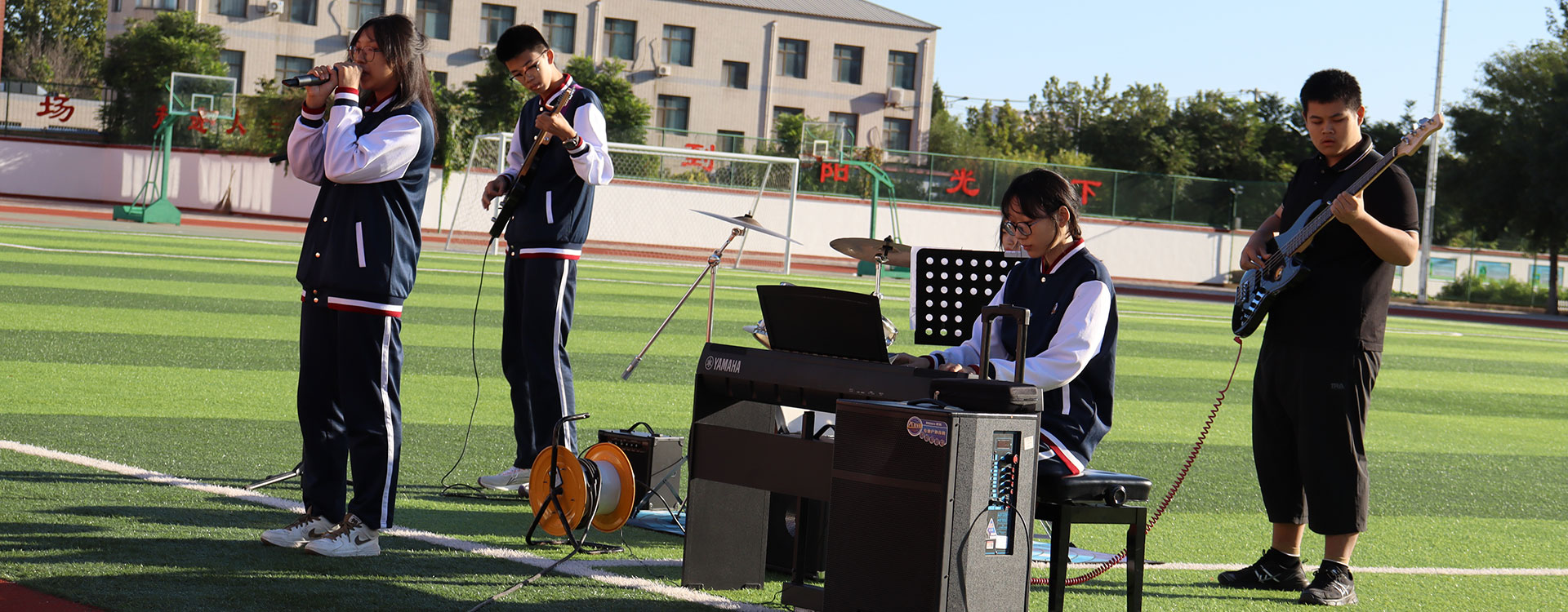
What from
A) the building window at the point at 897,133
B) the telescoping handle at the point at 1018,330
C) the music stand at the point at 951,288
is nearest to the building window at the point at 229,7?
the building window at the point at 897,133

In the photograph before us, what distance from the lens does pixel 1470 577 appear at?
5277 mm

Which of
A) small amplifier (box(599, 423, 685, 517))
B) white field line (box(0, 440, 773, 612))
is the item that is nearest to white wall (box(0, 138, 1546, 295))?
white field line (box(0, 440, 773, 612))

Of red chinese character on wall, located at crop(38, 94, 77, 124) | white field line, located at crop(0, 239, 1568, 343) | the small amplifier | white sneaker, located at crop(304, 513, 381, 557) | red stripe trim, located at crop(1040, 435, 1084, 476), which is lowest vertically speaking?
white sneaker, located at crop(304, 513, 381, 557)

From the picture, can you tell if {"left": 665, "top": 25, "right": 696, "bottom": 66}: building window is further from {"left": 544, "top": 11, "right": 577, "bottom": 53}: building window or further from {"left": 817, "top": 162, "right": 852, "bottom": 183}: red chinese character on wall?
{"left": 817, "top": 162, "right": 852, "bottom": 183}: red chinese character on wall

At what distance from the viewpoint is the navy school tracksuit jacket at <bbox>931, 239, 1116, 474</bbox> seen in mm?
3969

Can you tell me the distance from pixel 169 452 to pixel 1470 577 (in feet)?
17.6

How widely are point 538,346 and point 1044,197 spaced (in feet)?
7.81

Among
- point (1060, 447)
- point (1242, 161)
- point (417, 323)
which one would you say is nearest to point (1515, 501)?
point (1060, 447)

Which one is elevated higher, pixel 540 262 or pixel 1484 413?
pixel 540 262

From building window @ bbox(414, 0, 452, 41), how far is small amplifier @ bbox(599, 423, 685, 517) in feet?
156

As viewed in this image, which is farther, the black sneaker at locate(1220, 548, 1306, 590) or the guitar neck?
the black sneaker at locate(1220, 548, 1306, 590)

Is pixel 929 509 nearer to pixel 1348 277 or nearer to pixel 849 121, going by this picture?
pixel 1348 277

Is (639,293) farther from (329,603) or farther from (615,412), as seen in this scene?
(329,603)

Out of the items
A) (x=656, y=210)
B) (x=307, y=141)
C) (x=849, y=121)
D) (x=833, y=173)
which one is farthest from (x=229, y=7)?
(x=307, y=141)
